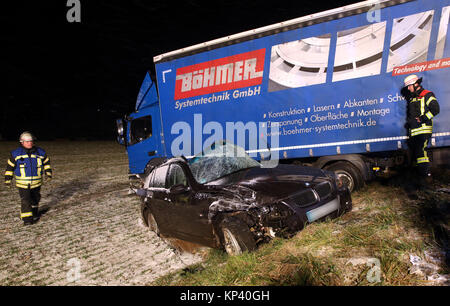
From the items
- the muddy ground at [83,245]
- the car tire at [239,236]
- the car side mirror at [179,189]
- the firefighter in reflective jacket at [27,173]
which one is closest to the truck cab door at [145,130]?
the muddy ground at [83,245]

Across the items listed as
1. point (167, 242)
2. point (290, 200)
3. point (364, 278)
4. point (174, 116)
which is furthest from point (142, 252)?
point (174, 116)

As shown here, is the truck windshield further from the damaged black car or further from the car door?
the car door

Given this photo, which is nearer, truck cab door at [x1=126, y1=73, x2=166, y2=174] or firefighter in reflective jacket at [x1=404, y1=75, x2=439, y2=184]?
firefighter in reflective jacket at [x1=404, y1=75, x2=439, y2=184]

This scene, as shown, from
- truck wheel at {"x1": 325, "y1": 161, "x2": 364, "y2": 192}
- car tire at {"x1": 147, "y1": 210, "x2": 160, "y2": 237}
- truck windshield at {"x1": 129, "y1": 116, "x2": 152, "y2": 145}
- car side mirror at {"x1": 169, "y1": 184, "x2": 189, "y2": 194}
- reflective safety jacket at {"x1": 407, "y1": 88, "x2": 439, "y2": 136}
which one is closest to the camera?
car side mirror at {"x1": 169, "y1": 184, "x2": 189, "y2": 194}

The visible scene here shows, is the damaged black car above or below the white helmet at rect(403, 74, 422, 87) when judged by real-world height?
below

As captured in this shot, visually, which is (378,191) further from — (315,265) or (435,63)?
(315,265)

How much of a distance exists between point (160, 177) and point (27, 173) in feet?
11.7

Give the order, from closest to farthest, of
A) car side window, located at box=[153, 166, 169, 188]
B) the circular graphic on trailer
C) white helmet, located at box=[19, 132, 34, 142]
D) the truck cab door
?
car side window, located at box=[153, 166, 169, 188] < the circular graphic on trailer < white helmet, located at box=[19, 132, 34, 142] < the truck cab door

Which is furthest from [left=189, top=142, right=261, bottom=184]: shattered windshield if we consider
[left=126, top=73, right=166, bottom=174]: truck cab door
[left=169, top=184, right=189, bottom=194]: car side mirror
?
[left=126, top=73, right=166, bottom=174]: truck cab door

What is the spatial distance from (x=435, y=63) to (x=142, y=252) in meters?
5.67

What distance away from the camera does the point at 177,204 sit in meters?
4.59

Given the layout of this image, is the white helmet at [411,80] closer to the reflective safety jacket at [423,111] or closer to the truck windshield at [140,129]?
the reflective safety jacket at [423,111]

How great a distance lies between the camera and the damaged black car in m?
3.72
